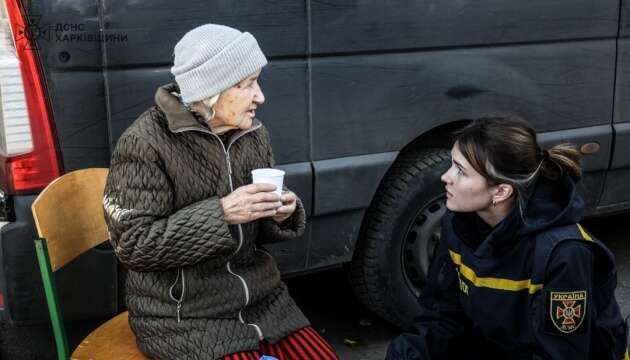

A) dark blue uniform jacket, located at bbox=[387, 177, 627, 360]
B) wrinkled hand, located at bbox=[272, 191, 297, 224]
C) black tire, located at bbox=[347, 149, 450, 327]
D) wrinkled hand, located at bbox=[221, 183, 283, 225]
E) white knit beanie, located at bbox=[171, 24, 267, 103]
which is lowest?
black tire, located at bbox=[347, 149, 450, 327]

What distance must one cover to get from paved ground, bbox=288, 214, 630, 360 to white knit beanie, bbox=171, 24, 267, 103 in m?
1.92

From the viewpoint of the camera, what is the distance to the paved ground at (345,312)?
13.2ft

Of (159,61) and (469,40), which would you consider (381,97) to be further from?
(159,61)

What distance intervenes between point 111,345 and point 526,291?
47.9 inches

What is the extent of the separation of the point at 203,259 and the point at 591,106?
7.83ft

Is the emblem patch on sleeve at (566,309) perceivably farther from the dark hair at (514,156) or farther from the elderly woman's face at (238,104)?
the elderly woman's face at (238,104)

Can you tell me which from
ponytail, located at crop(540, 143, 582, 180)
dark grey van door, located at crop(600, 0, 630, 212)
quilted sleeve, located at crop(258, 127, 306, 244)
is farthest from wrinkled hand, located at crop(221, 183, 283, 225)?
dark grey van door, located at crop(600, 0, 630, 212)

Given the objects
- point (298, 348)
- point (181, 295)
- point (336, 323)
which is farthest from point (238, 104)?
point (336, 323)

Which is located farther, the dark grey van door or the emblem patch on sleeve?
the dark grey van door

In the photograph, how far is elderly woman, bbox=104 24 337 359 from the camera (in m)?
2.29

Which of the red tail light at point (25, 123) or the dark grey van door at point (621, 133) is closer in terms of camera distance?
the red tail light at point (25, 123)

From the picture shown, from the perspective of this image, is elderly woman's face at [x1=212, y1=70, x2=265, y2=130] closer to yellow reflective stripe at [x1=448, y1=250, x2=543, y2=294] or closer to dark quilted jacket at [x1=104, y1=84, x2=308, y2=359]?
dark quilted jacket at [x1=104, y1=84, x2=308, y2=359]

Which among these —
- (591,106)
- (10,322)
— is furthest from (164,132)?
(591,106)

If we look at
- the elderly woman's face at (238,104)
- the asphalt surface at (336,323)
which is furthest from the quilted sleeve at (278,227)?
the asphalt surface at (336,323)
